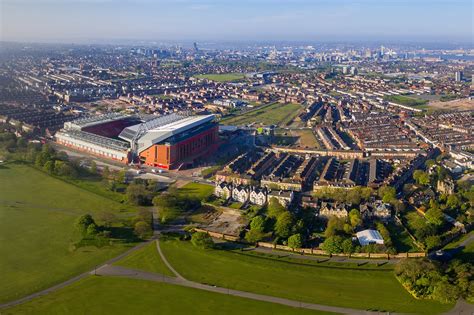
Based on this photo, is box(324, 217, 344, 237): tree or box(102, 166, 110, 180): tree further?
box(102, 166, 110, 180): tree

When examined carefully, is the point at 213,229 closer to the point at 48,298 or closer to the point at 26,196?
the point at 48,298

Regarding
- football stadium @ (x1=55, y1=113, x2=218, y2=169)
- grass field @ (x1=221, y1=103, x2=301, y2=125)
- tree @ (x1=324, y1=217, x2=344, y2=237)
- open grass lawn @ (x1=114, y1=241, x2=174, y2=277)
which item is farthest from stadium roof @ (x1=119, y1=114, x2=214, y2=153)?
tree @ (x1=324, y1=217, x2=344, y2=237)

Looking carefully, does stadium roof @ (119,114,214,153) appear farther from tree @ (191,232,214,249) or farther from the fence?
the fence

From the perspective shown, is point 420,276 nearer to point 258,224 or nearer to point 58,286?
point 258,224

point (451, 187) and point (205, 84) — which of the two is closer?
point (451, 187)

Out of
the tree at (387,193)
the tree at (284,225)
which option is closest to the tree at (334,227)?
the tree at (284,225)

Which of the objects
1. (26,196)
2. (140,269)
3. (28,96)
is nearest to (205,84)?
(28,96)

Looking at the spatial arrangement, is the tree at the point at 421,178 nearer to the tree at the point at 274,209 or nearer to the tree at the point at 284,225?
the tree at the point at 274,209
